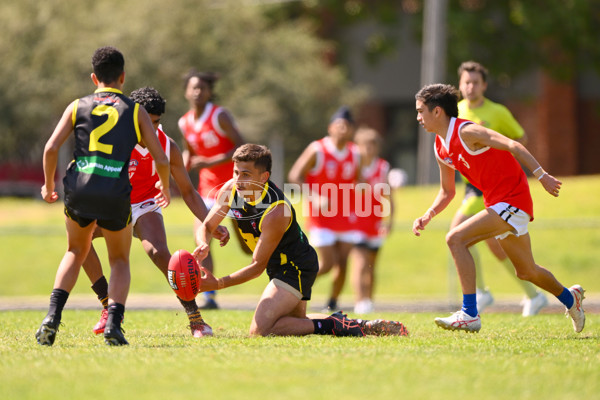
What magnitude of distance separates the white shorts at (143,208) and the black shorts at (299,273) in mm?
1258

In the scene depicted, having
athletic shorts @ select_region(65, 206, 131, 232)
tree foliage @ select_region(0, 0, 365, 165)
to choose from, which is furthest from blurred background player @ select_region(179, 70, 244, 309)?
tree foliage @ select_region(0, 0, 365, 165)

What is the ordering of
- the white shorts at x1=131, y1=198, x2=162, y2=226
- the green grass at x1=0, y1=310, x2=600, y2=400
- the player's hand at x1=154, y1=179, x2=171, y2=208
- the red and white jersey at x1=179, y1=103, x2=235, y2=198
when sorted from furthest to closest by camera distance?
the red and white jersey at x1=179, y1=103, x2=235, y2=198, the white shorts at x1=131, y1=198, x2=162, y2=226, the player's hand at x1=154, y1=179, x2=171, y2=208, the green grass at x1=0, y1=310, x2=600, y2=400

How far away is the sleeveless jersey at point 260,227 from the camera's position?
23.5 ft

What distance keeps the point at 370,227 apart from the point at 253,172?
568 cm

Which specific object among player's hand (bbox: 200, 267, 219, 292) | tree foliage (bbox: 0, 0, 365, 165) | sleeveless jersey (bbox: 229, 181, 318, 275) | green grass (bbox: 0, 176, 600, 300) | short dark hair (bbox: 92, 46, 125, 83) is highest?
tree foliage (bbox: 0, 0, 365, 165)

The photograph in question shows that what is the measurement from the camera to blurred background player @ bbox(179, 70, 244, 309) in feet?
34.3

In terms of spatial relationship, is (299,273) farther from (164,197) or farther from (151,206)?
(151,206)

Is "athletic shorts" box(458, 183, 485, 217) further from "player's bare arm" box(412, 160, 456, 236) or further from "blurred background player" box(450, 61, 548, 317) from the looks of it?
"player's bare arm" box(412, 160, 456, 236)

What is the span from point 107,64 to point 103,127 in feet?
1.66

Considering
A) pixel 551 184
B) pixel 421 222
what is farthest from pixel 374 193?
pixel 551 184

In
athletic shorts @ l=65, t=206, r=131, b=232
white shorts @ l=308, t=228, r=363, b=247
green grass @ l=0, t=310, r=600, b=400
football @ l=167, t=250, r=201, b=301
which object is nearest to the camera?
green grass @ l=0, t=310, r=600, b=400

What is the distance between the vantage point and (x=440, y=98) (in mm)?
7422

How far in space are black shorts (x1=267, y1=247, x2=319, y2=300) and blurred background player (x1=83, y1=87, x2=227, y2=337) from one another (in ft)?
2.44

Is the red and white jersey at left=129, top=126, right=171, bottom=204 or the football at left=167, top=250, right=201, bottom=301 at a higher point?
the red and white jersey at left=129, top=126, right=171, bottom=204
